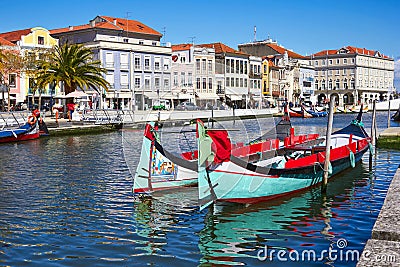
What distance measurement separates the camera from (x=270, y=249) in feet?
33.6

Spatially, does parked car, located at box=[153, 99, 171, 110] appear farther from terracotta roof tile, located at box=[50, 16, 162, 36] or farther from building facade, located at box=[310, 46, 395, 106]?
building facade, located at box=[310, 46, 395, 106]

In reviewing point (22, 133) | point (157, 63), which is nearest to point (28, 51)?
point (157, 63)

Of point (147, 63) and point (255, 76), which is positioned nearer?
point (147, 63)

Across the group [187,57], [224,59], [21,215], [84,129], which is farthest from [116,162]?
[224,59]

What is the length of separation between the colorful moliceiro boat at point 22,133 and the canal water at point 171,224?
1261cm

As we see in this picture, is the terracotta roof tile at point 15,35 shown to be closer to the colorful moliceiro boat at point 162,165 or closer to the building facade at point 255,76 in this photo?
the building facade at point 255,76

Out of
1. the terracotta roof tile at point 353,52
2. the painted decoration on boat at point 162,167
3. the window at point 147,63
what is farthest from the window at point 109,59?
the terracotta roof tile at point 353,52

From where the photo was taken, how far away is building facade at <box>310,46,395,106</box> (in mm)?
124062

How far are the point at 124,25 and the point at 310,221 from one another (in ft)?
199

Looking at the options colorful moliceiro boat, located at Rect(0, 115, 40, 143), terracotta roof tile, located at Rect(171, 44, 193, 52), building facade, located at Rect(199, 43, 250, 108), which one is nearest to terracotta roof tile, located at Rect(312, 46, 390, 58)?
building facade, located at Rect(199, 43, 250, 108)

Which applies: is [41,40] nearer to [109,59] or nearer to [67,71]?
[109,59]

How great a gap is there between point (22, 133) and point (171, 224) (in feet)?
72.6

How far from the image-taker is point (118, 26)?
67500 mm

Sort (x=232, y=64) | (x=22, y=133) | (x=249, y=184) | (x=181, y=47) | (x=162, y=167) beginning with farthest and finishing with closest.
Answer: (x=232, y=64), (x=181, y=47), (x=22, y=133), (x=162, y=167), (x=249, y=184)
